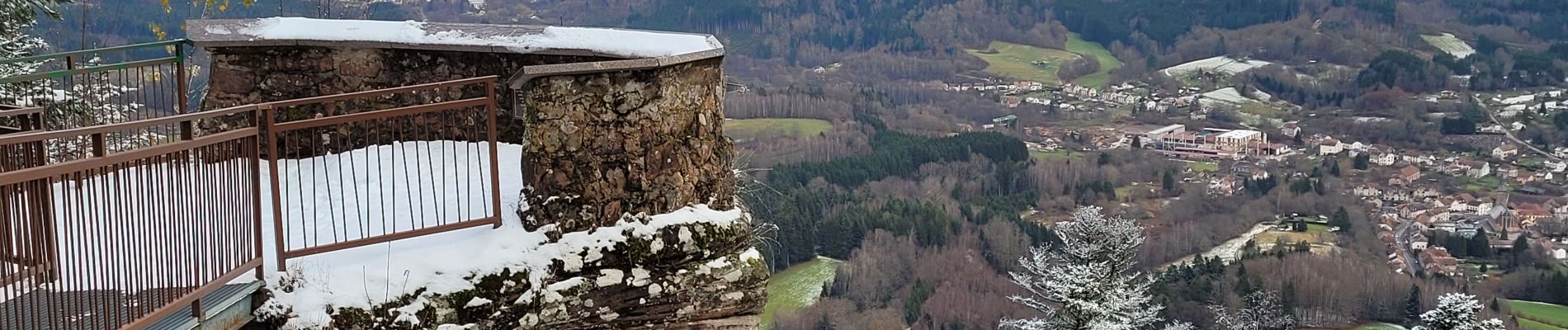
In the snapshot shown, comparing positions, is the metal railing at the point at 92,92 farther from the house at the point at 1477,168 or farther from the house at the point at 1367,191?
the house at the point at 1477,168

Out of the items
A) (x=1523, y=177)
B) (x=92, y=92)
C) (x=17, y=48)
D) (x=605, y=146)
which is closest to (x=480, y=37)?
(x=605, y=146)

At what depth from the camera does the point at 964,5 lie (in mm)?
126562

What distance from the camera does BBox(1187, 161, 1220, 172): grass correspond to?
80875mm

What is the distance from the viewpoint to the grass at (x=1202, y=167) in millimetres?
80875

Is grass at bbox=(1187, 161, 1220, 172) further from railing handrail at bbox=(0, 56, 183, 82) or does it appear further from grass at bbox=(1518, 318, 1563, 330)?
railing handrail at bbox=(0, 56, 183, 82)

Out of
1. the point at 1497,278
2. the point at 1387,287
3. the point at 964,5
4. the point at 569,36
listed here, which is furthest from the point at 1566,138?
the point at 569,36

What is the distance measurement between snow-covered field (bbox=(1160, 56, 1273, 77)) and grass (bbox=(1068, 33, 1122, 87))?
5050 millimetres

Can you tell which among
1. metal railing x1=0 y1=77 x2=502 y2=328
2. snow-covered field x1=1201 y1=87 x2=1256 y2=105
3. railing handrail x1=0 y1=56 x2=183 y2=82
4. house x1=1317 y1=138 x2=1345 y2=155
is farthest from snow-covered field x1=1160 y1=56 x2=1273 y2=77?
metal railing x1=0 y1=77 x2=502 y2=328

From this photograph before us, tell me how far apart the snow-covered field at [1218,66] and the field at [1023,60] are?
8928mm

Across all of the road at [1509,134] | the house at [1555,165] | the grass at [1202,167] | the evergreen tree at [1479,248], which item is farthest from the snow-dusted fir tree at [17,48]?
the road at [1509,134]

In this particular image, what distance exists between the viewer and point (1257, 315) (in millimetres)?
36656

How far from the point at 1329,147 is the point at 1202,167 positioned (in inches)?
448

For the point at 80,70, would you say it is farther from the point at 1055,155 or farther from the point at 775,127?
the point at 1055,155

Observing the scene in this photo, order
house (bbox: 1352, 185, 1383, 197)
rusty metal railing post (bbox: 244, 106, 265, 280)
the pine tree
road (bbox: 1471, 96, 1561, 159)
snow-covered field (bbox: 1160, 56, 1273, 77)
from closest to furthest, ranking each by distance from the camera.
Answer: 1. rusty metal railing post (bbox: 244, 106, 265, 280)
2. the pine tree
3. house (bbox: 1352, 185, 1383, 197)
4. road (bbox: 1471, 96, 1561, 159)
5. snow-covered field (bbox: 1160, 56, 1273, 77)
